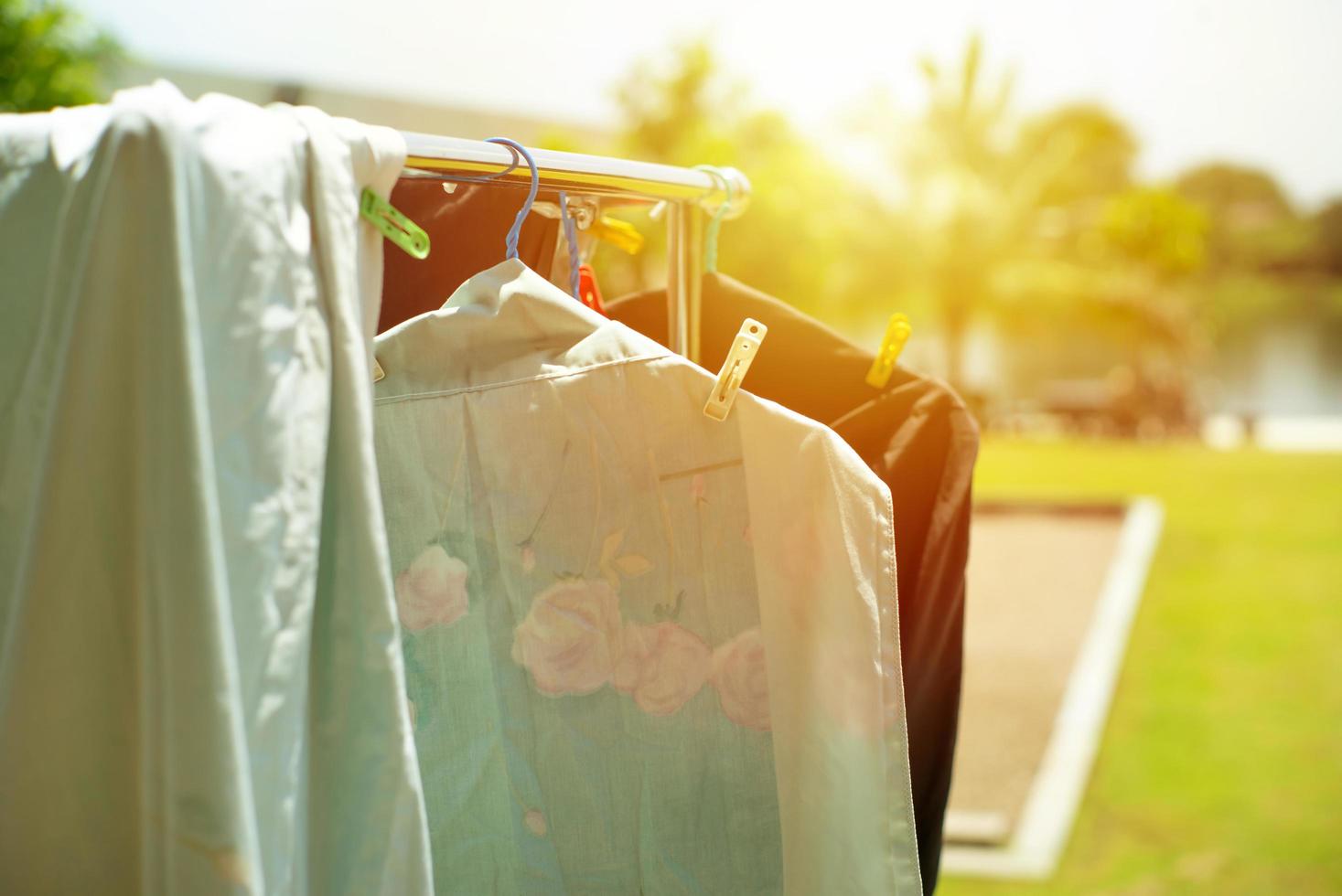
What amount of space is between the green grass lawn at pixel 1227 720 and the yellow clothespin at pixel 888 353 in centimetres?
263

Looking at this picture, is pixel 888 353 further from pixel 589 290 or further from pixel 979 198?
pixel 979 198

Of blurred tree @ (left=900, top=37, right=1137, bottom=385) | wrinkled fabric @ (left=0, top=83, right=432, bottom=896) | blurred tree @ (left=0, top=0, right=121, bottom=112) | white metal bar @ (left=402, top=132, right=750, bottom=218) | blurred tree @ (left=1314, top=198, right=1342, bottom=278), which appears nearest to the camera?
wrinkled fabric @ (left=0, top=83, right=432, bottom=896)

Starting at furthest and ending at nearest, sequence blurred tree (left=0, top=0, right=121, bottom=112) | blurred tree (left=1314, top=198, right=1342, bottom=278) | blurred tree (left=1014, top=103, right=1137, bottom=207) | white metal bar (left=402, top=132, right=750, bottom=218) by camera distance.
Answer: blurred tree (left=1314, top=198, right=1342, bottom=278), blurred tree (left=1014, top=103, right=1137, bottom=207), blurred tree (left=0, top=0, right=121, bottom=112), white metal bar (left=402, top=132, right=750, bottom=218)

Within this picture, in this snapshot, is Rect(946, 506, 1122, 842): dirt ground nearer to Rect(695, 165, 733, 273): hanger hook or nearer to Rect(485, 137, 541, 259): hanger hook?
Rect(695, 165, 733, 273): hanger hook

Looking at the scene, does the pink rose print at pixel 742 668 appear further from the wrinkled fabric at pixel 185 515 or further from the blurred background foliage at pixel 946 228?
the blurred background foliage at pixel 946 228

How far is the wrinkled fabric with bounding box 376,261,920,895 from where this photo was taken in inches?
26.1

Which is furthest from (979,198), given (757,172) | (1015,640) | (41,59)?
(41,59)

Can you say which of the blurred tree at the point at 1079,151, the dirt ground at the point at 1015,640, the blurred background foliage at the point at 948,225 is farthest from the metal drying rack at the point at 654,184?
the blurred tree at the point at 1079,151

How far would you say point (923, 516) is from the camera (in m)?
0.87

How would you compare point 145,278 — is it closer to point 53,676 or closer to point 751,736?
point 53,676

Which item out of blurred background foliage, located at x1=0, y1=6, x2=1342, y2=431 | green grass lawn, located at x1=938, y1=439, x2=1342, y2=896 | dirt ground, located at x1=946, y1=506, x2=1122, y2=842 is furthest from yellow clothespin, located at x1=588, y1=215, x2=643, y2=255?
blurred background foliage, located at x1=0, y1=6, x2=1342, y2=431

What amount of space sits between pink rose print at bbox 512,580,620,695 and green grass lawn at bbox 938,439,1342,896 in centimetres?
279

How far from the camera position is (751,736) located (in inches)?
27.9

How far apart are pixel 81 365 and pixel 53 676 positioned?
0.14 m
